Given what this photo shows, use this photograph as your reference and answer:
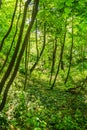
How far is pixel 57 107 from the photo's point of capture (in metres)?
17.9

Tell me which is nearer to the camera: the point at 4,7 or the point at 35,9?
the point at 35,9

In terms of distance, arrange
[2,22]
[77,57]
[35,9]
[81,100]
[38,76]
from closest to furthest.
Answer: [35,9] → [2,22] → [81,100] → [38,76] → [77,57]

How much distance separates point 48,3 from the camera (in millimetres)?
16484

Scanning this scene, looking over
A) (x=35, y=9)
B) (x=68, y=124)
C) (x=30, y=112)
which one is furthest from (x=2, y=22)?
(x=35, y=9)

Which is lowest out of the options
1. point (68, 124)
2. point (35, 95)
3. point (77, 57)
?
point (68, 124)

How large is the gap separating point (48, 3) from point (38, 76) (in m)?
11.7

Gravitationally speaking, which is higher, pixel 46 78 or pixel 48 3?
pixel 48 3

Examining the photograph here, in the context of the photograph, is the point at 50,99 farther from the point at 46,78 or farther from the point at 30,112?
the point at 46,78

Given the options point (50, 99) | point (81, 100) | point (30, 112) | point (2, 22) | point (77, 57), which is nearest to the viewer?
point (30, 112)

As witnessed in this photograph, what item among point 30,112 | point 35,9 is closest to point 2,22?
point 30,112

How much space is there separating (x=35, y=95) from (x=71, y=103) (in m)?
2.85

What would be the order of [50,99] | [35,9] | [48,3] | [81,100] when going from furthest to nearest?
[81,100] < [50,99] < [48,3] < [35,9]

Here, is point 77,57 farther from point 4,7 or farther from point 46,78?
point 4,7

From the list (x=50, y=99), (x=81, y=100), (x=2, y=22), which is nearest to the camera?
(x=2, y=22)
